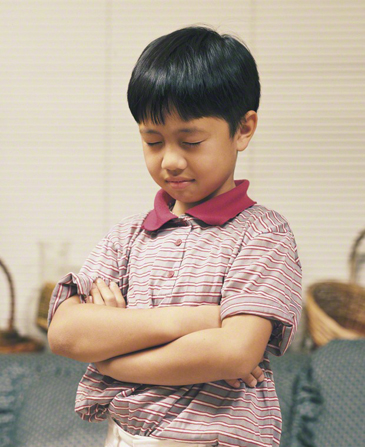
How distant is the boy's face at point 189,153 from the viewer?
766mm

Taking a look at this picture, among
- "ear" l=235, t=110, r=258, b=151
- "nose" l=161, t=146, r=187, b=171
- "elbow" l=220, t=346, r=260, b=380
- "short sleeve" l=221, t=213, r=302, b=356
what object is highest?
"ear" l=235, t=110, r=258, b=151

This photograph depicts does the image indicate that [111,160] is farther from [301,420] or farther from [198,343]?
[198,343]

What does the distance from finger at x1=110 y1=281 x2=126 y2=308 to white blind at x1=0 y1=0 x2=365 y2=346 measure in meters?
1.47

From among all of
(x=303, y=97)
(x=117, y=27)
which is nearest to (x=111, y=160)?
(x=117, y=27)

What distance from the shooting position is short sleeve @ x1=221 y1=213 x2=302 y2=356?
2.40 feet

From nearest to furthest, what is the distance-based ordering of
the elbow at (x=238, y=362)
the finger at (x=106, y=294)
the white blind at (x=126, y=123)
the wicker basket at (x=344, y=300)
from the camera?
the elbow at (x=238, y=362) → the finger at (x=106, y=294) → the wicker basket at (x=344, y=300) → the white blind at (x=126, y=123)

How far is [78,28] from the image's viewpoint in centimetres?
231

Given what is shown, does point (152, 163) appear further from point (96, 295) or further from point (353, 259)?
point (353, 259)

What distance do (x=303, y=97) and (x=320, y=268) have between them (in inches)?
27.4

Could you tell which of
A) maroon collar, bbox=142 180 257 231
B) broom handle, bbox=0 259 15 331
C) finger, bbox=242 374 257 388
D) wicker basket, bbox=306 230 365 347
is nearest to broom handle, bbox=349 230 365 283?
wicker basket, bbox=306 230 365 347

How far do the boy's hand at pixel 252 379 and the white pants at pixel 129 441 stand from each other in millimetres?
90

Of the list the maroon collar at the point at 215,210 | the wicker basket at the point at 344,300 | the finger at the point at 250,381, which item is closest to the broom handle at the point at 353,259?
the wicker basket at the point at 344,300

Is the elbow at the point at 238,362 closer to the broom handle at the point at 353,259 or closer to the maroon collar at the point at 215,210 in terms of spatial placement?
the maroon collar at the point at 215,210

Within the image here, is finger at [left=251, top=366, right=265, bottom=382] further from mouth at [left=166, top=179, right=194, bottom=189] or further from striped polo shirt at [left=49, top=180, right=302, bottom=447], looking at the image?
mouth at [left=166, top=179, right=194, bottom=189]
